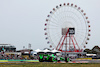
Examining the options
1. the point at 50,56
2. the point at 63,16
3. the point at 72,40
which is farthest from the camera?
the point at 72,40

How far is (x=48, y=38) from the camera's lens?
78.9 meters

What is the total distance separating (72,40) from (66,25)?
11.7 metres

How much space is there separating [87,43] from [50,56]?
4047 cm

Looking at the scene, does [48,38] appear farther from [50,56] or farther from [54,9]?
[50,56]

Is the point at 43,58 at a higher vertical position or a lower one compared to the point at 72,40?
lower

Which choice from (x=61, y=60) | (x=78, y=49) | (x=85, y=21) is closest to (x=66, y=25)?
(x=85, y=21)

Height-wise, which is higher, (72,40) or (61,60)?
(72,40)

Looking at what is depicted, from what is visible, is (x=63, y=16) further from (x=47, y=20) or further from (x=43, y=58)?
(x=43, y=58)

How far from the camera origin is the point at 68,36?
89.5 metres

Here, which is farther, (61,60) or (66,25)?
(66,25)

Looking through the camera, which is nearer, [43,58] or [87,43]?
[43,58]

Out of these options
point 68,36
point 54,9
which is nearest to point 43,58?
point 54,9

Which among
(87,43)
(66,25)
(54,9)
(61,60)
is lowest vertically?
(61,60)

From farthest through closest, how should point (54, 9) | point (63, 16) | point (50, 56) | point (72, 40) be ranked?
1. point (72, 40)
2. point (54, 9)
3. point (63, 16)
4. point (50, 56)
